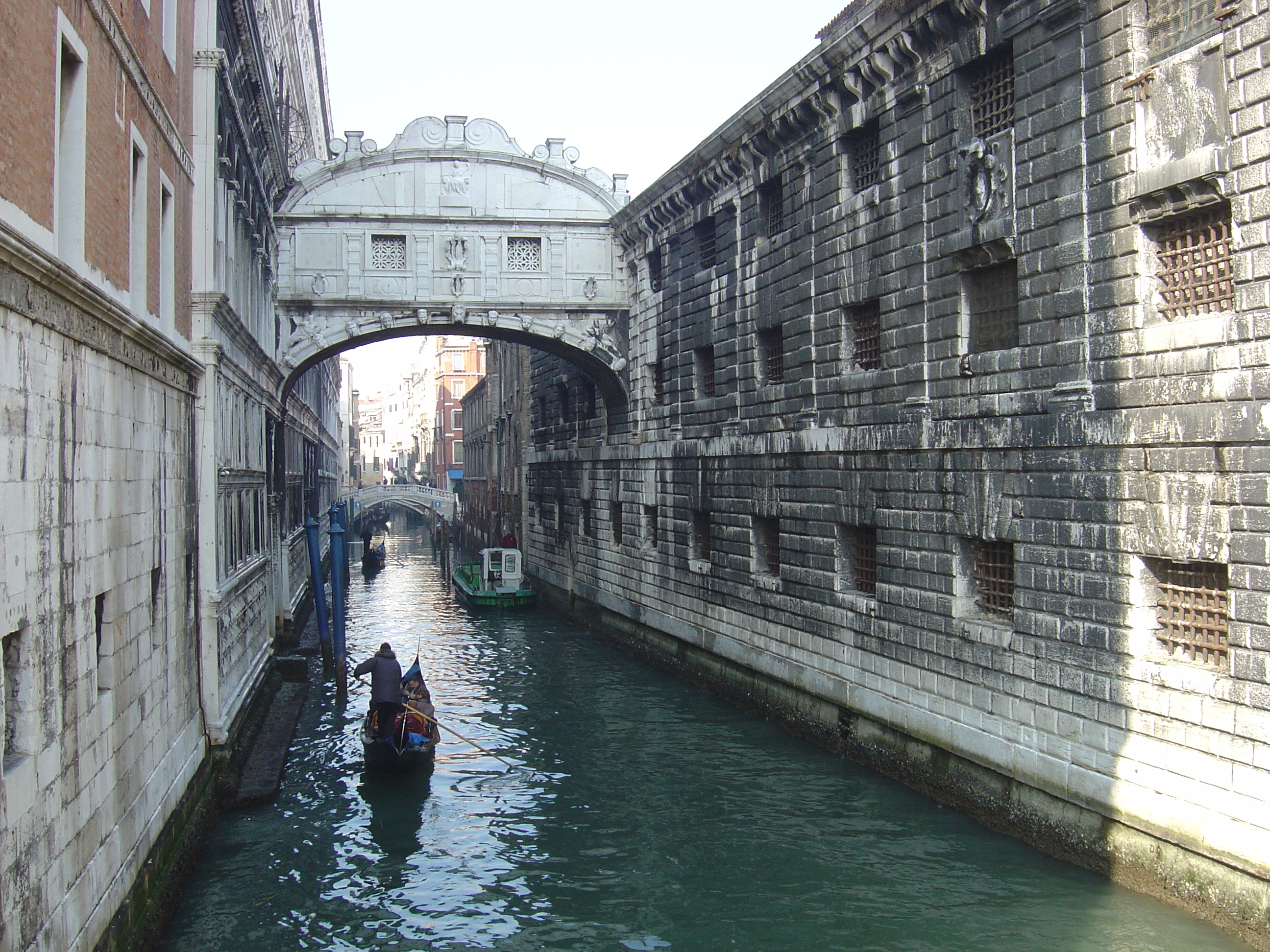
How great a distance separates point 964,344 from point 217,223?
8.30 meters

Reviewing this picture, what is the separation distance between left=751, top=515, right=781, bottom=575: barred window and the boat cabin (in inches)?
543

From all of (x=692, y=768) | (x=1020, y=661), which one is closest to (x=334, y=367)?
(x=692, y=768)

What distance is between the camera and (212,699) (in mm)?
11250

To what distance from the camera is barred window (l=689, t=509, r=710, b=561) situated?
1842 cm

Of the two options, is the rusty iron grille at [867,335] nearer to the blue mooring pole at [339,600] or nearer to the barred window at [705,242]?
the barred window at [705,242]

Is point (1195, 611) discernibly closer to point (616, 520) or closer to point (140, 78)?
point (140, 78)

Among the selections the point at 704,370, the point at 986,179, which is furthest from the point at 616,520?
the point at 986,179

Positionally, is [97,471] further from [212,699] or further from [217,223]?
[217,223]

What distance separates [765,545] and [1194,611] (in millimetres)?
8056

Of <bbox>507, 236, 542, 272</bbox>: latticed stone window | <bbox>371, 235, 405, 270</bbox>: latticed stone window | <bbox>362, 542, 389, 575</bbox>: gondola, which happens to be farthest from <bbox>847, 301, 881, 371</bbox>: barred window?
<bbox>362, 542, 389, 575</bbox>: gondola

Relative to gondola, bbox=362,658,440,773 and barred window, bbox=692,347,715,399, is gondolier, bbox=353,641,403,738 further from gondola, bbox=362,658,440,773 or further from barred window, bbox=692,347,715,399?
barred window, bbox=692,347,715,399

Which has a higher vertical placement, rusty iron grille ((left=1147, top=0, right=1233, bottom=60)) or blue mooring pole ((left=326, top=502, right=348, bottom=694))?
rusty iron grille ((left=1147, top=0, right=1233, bottom=60))

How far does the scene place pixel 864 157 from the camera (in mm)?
13523

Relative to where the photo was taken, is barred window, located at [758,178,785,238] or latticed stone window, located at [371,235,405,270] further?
latticed stone window, located at [371,235,405,270]
